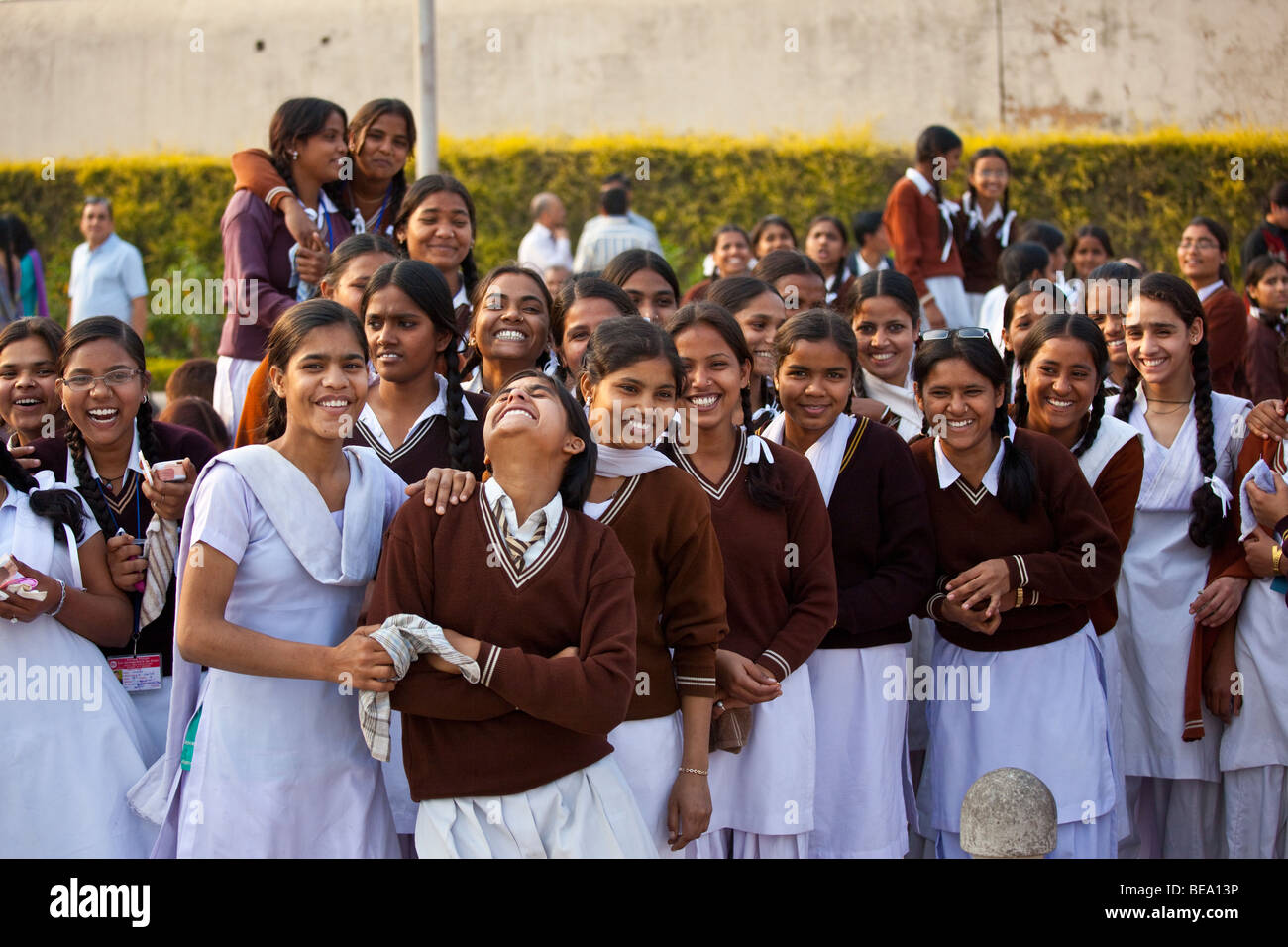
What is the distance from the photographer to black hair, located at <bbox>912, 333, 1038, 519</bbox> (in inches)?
149

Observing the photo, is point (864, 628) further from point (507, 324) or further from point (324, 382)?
A: point (324, 382)

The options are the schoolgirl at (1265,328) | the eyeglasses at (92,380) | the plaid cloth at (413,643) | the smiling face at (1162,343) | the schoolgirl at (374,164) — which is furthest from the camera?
the schoolgirl at (1265,328)

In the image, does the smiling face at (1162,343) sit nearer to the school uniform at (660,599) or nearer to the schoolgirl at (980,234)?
the school uniform at (660,599)

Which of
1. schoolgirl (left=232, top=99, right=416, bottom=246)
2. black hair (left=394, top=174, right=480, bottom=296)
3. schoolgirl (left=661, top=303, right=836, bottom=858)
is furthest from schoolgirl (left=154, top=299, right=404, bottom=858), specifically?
schoolgirl (left=232, top=99, right=416, bottom=246)

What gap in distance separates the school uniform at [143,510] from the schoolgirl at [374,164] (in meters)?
1.69

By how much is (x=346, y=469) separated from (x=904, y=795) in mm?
1864

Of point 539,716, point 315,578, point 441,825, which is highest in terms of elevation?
point 315,578

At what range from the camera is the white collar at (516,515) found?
2955 millimetres

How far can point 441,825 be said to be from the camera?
9.43 feet

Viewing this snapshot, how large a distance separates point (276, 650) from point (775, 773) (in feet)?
4.39

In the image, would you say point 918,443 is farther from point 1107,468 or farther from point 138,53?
point 138,53

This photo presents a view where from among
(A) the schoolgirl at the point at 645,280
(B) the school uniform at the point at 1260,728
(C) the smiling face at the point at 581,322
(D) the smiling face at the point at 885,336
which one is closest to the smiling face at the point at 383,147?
(A) the schoolgirl at the point at 645,280

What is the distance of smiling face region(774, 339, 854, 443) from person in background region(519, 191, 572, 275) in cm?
749

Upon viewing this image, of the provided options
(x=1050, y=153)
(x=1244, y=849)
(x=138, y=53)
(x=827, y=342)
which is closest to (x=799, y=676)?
(x=827, y=342)
